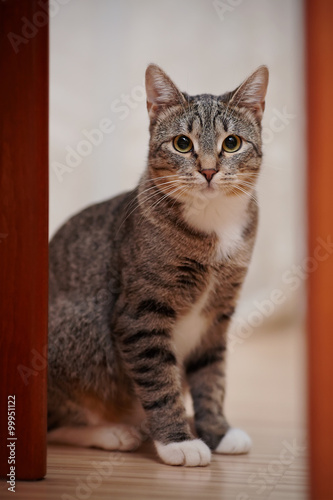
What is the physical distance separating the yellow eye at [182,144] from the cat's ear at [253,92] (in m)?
0.20

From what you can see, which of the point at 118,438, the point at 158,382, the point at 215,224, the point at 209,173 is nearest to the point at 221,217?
the point at 215,224

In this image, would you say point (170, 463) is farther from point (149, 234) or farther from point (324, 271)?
point (324, 271)

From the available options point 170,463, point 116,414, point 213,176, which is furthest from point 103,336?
point 213,176

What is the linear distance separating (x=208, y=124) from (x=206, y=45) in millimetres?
1742

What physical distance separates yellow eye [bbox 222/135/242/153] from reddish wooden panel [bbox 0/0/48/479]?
56 centimetres

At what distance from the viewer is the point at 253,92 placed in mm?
1826

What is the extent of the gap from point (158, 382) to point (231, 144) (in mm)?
714

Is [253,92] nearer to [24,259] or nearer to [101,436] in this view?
[24,259]

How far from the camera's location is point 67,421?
191cm

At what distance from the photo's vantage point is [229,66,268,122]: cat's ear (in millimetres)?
1802

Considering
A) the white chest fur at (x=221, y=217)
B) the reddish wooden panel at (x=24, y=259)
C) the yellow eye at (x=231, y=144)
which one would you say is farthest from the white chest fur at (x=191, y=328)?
the reddish wooden panel at (x=24, y=259)

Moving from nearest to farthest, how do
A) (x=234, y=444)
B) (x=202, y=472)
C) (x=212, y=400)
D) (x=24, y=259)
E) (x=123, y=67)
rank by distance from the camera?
(x=24, y=259)
(x=202, y=472)
(x=234, y=444)
(x=212, y=400)
(x=123, y=67)

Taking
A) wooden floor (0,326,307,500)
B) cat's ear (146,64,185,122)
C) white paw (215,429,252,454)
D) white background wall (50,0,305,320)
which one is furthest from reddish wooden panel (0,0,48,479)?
white background wall (50,0,305,320)

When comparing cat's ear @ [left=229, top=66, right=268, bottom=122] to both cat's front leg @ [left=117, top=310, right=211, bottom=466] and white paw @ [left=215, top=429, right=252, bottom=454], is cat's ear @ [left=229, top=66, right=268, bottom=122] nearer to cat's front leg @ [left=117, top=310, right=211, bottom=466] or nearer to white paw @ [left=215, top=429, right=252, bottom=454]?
cat's front leg @ [left=117, top=310, right=211, bottom=466]
